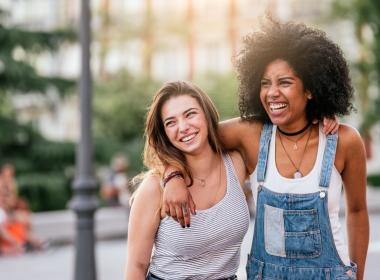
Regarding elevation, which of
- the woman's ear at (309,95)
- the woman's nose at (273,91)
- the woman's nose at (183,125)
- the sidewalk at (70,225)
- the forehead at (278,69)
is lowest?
the sidewalk at (70,225)

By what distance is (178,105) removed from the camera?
10.0 feet

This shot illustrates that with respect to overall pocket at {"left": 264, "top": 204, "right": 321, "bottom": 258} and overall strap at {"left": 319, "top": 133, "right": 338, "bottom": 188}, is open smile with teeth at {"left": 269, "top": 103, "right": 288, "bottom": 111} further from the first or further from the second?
overall pocket at {"left": 264, "top": 204, "right": 321, "bottom": 258}

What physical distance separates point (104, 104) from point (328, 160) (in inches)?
892

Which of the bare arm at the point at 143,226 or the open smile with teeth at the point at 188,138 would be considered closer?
the bare arm at the point at 143,226

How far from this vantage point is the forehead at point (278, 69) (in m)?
2.99

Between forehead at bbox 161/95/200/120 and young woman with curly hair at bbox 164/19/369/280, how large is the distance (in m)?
0.19

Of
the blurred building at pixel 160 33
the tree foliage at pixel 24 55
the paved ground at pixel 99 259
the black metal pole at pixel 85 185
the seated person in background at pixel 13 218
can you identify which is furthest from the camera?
the blurred building at pixel 160 33

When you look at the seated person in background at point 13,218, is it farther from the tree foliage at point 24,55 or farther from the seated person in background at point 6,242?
the tree foliage at point 24,55

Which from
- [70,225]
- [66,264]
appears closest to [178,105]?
[66,264]

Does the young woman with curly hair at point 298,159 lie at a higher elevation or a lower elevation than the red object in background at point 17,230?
higher

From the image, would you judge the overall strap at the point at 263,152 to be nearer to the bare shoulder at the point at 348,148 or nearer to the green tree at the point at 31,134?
the bare shoulder at the point at 348,148

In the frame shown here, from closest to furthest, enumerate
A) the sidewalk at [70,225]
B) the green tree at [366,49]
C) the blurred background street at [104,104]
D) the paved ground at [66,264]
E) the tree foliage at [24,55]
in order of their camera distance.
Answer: the paved ground at [66,264], the blurred background street at [104,104], the sidewalk at [70,225], the tree foliage at [24,55], the green tree at [366,49]

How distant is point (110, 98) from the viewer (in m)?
25.8

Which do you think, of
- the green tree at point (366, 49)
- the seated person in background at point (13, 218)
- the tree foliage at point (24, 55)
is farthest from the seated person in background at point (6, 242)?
the green tree at point (366, 49)
